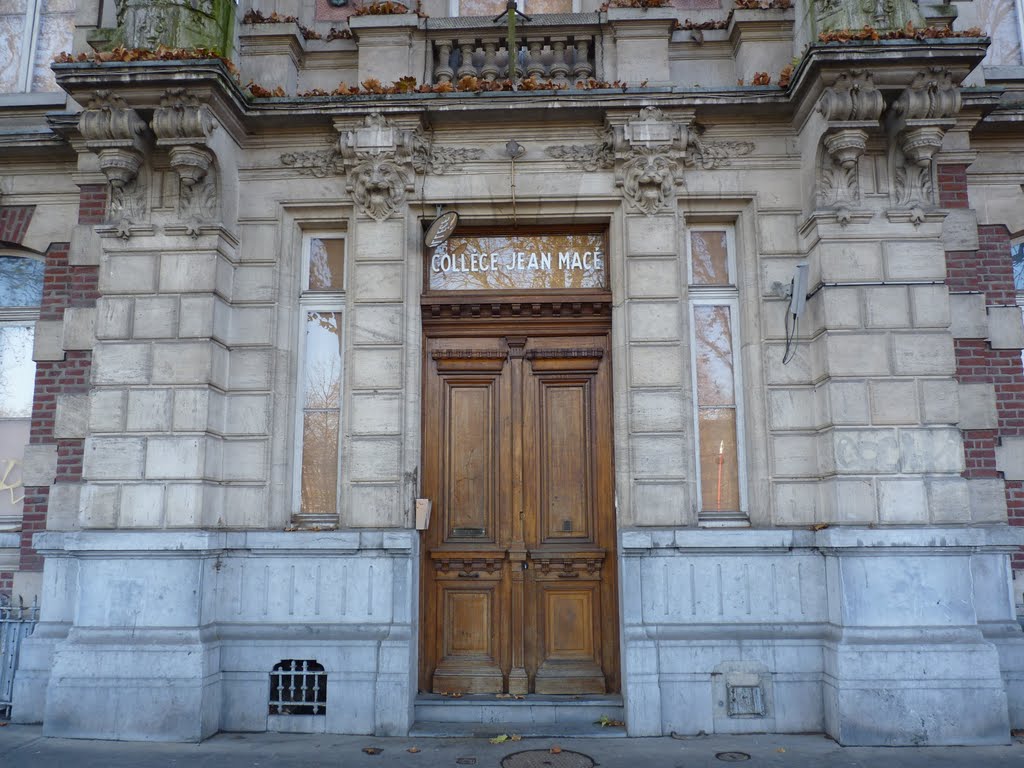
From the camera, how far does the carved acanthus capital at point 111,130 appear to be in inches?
275

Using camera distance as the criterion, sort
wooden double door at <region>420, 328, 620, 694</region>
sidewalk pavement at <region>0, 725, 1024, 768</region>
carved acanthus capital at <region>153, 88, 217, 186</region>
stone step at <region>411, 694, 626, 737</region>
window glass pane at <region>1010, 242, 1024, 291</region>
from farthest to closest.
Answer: window glass pane at <region>1010, 242, 1024, 291</region>, wooden double door at <region>420, 328, 620, 694</region>, carved acanthus capital at <region>153, 88, 217, 186</region>, stone step at <region>411, 694, 626, 737</region>, sidewalk pavement at <region>0, 725, 1024, 768</region>

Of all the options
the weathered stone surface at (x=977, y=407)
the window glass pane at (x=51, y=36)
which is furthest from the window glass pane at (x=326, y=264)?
the weathered stone surface at (x=977, y=407)

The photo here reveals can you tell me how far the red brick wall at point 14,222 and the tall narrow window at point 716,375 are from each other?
6742 millimetres

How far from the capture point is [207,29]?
23.9ft

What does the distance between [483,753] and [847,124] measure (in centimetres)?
597

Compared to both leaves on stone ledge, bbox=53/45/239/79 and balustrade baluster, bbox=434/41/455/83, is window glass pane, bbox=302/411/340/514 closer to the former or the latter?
leaves on stone ledge, bbox=53/45/239/79

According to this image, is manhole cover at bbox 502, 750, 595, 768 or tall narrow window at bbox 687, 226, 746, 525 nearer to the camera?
manhole cover at bbox 502, 750, 595, 768

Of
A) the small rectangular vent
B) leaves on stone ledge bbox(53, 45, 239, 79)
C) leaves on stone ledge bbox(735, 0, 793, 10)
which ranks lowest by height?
the small rectangular vent

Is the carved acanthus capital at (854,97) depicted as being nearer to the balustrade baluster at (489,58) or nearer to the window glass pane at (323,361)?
the balustrade baluster at (489,58)

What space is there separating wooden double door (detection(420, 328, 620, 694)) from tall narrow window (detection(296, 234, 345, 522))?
88 centimetres

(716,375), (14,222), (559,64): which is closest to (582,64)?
(559,64)

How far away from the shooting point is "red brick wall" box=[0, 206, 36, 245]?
26.9 ft

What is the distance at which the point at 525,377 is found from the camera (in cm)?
778

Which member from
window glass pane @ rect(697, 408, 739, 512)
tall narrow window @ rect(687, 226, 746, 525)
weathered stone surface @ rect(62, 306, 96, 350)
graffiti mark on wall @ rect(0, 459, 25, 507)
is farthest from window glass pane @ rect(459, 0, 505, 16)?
graffiti mark on wall @ rect(0, 459, 25, 507)
